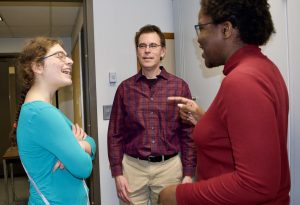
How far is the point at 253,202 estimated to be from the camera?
76cm

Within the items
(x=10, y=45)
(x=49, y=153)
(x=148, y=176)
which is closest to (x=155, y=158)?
(x=148, y=176)

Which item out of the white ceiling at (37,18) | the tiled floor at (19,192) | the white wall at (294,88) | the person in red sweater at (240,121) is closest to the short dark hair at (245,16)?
the person in red sweater at (240,121)

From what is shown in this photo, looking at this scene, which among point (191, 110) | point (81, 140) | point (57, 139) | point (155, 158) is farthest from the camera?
point (155, 158)

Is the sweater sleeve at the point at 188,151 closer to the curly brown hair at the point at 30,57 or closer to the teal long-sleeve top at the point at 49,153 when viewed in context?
the teal long-sleeve top at the point at 49,153

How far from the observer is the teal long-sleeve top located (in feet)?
3.92

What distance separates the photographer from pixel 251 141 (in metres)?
0.72

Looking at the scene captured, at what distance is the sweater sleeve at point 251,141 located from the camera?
28.1 inches

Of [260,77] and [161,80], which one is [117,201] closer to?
[161,80]

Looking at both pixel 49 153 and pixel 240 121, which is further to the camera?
pixel 49 153

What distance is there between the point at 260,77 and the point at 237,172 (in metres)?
0.24

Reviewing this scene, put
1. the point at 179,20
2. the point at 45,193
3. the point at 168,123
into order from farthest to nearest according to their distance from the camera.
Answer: the point at 179,20 < the point at 168,123 < the point at 45,193

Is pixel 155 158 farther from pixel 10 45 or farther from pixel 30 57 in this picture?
pixel 10 45

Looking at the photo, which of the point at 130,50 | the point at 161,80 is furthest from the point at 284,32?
the point at 130,50

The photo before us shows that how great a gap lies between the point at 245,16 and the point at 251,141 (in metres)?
0.35
